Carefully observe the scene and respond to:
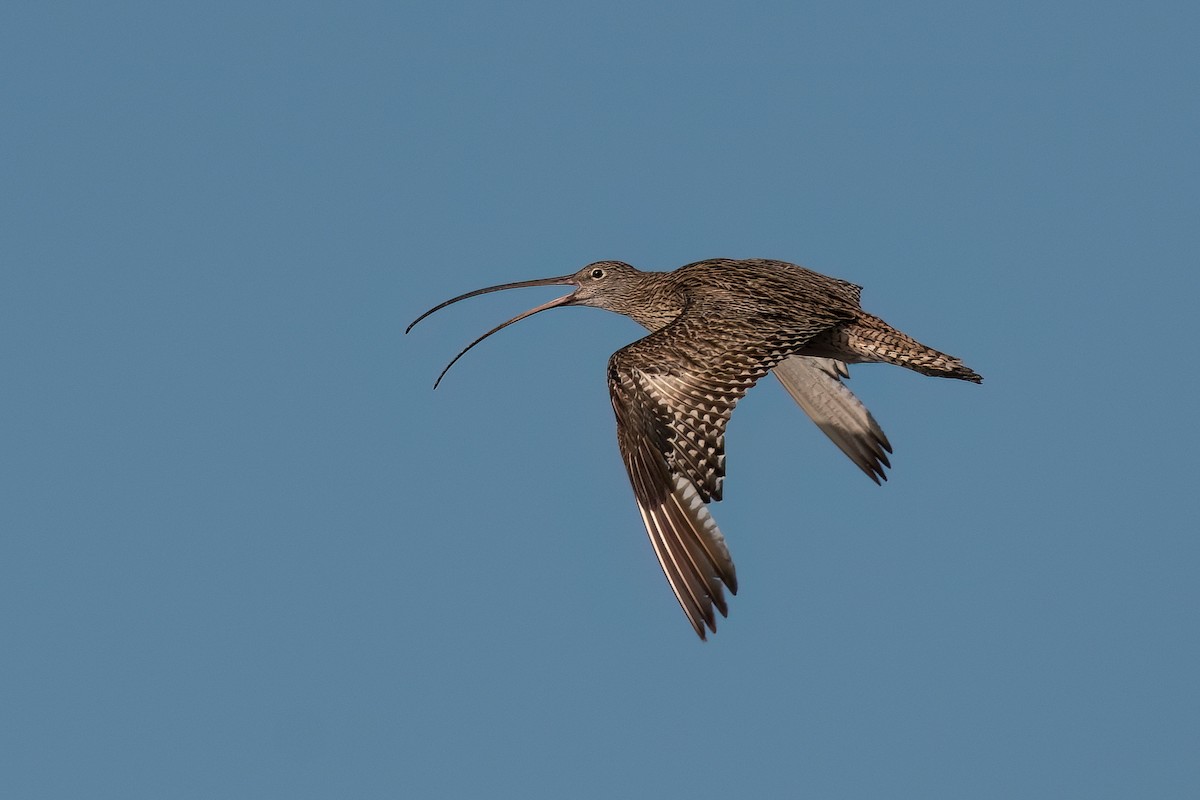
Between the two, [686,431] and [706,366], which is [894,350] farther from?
[686,431]

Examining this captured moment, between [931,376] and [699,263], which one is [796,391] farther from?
[931,376]

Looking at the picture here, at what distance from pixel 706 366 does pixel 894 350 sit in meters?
2.32

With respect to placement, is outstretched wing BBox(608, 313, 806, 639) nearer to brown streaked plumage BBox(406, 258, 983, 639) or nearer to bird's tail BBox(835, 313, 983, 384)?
brown streaked plumage BBox(406, 258, 983, 639)

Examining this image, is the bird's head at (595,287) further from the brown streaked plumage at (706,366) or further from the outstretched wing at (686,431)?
the outstretched wing at (686,431)

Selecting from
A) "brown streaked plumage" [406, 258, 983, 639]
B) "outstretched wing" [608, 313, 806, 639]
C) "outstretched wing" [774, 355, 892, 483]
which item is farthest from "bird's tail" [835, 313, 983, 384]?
"outstretched wing" [774, 355, 892, 483]

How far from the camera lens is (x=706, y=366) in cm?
1942

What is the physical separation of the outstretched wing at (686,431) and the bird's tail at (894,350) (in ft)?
4.15

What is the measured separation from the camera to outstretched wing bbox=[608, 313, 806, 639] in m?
18.4

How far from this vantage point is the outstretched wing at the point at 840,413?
78.6 ft

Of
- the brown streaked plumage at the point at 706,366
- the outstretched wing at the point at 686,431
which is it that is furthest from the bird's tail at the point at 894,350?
the outstretched wing at the point at 686,431

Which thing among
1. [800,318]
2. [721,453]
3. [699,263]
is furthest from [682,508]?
[699,263]

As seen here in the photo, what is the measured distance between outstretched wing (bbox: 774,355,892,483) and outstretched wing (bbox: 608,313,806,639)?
4148mm

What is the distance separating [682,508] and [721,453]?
25.4 inches

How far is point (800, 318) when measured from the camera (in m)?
20.5
